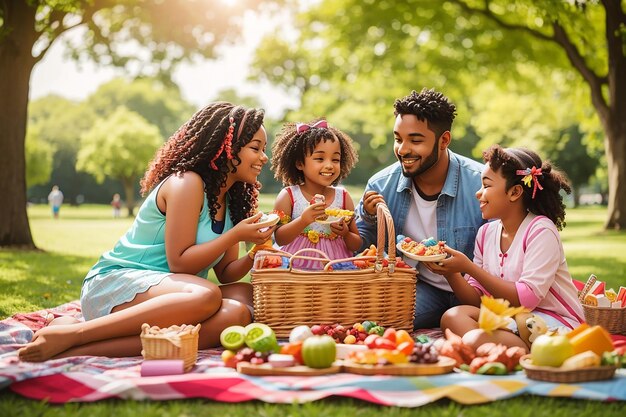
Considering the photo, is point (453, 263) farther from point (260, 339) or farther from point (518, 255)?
point (260, 339)

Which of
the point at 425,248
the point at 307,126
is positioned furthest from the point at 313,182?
→ the point at 425,248

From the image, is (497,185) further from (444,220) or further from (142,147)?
(142,147)

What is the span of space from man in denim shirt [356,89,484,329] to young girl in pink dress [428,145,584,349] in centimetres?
44

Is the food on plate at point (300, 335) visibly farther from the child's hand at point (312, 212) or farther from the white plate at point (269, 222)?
the child's hand at point (312, 212)

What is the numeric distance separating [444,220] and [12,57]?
9.49 meters

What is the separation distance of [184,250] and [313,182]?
154cm

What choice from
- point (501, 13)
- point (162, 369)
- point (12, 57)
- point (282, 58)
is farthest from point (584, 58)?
point (282, 58)

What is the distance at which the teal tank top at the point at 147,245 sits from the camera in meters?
4.31

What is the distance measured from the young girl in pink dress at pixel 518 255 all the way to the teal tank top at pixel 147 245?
5.47 feet

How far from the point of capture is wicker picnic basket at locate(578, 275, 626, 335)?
15.6ft

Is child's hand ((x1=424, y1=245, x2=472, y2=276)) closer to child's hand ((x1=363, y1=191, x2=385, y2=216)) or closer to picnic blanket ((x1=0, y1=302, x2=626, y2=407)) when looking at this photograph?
child's hand ((x1=363, y1=191, x2=385, y2=216))

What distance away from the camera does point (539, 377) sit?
10.6 ft

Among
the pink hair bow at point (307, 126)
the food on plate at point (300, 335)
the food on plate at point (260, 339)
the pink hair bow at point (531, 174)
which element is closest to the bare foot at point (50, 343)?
the food on plate at point (260, 339)

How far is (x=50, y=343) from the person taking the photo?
3.61 m
